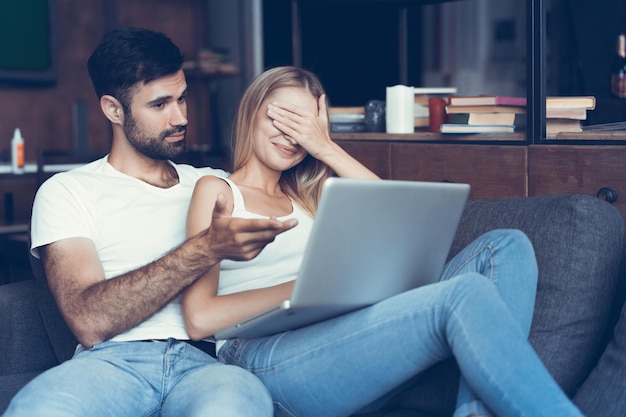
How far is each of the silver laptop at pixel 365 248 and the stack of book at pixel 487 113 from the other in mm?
853

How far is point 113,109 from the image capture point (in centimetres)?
207

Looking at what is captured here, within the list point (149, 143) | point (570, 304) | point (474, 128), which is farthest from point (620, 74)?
point (149, 143)

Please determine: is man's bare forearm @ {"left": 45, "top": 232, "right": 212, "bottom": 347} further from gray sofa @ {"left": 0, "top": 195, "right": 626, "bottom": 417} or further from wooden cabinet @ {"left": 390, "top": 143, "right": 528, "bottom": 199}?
wooden cabinet @ {"left": 390, "top": 143, "right": 528, "bottom": 199}

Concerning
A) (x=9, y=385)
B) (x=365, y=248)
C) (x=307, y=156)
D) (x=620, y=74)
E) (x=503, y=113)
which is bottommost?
(x=9, y=385)

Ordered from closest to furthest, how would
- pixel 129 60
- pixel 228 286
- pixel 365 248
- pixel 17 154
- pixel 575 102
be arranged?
pixel 365 248 → pixel 228 286 → pixel 129 60 → pixel 575 102 → pixel 17 154

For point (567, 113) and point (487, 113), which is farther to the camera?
point (487, 113)

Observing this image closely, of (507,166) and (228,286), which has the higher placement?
(507,166)

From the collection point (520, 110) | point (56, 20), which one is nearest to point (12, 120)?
point (56, 20)

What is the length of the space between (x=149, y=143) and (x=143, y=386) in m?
0.63

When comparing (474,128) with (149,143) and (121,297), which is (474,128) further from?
(121,297)

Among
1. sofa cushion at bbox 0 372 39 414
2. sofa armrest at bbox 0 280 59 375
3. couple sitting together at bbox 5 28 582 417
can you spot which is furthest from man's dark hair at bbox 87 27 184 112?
sofa cushion at bbox 0 372 39 414

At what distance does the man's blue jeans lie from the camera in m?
1.49

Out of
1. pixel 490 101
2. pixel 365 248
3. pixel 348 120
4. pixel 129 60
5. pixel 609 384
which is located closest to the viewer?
pixel 365 248

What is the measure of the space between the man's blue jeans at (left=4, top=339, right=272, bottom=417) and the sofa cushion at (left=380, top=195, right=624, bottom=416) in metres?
0.43
